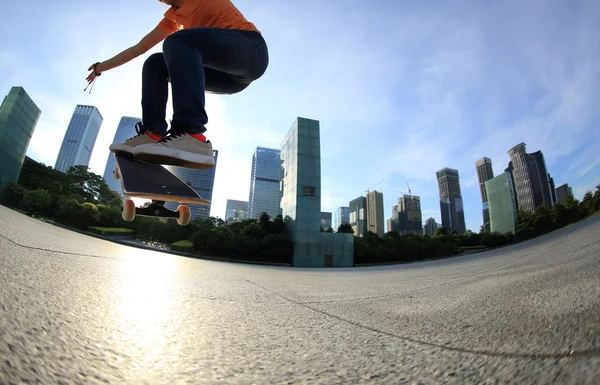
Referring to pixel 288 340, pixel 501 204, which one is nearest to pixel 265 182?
pixel 501 204

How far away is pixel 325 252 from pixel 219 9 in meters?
23.9

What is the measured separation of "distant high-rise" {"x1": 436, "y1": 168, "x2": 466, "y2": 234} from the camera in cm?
8844

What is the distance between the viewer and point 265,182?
73.9 meters

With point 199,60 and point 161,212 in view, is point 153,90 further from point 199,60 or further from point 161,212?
point 161,212

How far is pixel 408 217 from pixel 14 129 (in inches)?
3624

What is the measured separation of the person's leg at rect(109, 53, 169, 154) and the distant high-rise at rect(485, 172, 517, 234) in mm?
55468

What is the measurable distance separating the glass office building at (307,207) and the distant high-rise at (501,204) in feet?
119

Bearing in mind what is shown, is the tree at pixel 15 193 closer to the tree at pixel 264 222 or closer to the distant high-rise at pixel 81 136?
the tree at pixel 264 222

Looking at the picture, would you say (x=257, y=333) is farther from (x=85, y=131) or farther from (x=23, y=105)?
(x=85, y=131)

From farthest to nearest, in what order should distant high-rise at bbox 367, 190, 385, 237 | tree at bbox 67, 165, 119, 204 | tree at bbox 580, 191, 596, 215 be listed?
distant high-rise at bbox 367, 190, 385, 237 < tree at bbox 67, 165, 119, 204 < tree at bbox 580, 191, 596, 215

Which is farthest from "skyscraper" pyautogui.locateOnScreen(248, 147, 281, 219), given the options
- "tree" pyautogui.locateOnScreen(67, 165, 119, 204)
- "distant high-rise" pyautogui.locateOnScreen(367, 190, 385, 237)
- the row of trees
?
the row of trees

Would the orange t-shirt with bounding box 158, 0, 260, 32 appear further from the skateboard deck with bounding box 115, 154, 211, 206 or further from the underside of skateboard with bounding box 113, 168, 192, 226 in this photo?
the underside of skateboard with bounding box 113, 168, 192, 226

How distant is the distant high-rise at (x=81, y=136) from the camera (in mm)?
78312

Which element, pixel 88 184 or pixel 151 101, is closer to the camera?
pixel 151 101
